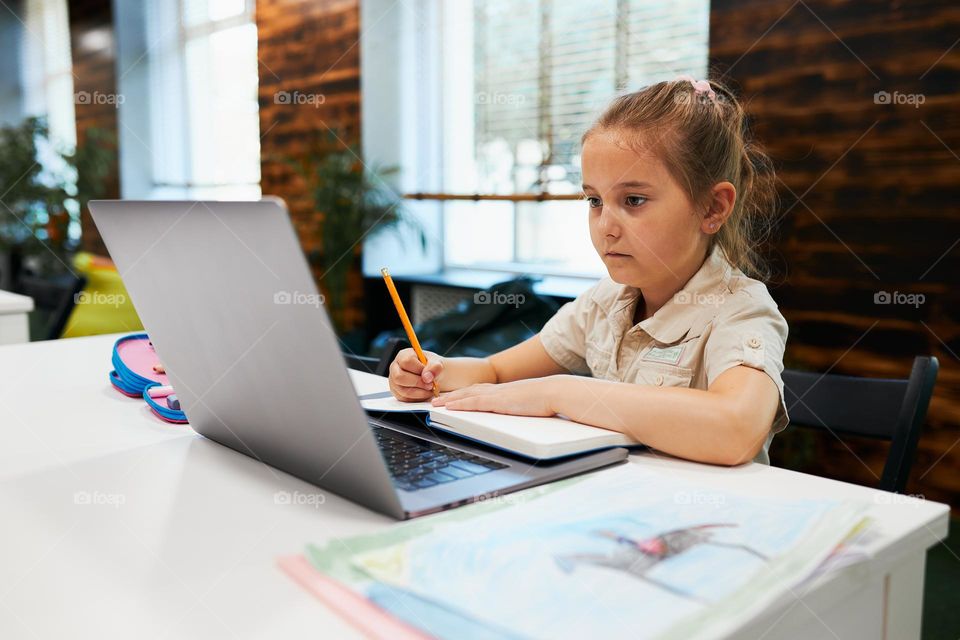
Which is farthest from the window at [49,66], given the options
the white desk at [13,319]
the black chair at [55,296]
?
the white desk at [13,319]

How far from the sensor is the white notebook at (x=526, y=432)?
Answer: 769 millimetres

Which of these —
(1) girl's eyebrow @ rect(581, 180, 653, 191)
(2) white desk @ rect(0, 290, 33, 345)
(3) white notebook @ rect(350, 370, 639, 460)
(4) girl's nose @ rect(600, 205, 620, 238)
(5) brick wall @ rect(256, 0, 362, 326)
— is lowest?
(2) white desk @ rect(0, 290, 33, 345)

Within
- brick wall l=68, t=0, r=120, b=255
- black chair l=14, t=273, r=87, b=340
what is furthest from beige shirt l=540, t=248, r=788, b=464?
brick wall l=68, t=0, r=120, b=255

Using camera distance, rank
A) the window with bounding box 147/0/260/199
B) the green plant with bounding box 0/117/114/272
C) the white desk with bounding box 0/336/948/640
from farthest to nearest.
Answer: the green plant with bounding box 0/117/114/272, the window with bounding box 147/0/260/199, the white desk with bounding box 0/336/948/640

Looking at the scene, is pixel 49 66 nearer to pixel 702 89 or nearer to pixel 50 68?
pixel 50 68

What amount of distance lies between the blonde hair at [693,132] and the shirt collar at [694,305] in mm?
68

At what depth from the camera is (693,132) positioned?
1132 millimetres

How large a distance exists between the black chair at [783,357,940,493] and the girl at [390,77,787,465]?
0.43 feet

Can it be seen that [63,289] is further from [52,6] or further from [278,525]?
[52,6]

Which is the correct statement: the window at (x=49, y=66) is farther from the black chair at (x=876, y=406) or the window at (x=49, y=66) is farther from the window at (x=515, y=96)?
the black chair at (x=876, y=406)

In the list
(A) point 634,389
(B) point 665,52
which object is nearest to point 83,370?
(A) point 634,389

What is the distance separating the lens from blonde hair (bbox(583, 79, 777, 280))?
112 centimetres

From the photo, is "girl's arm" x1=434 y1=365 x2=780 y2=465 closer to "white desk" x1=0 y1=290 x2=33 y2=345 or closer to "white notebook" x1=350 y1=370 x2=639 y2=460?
"white notebook" x1=350 y1=370 x2=639 y2=460

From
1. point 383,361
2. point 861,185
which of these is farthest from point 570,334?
point 861,185
